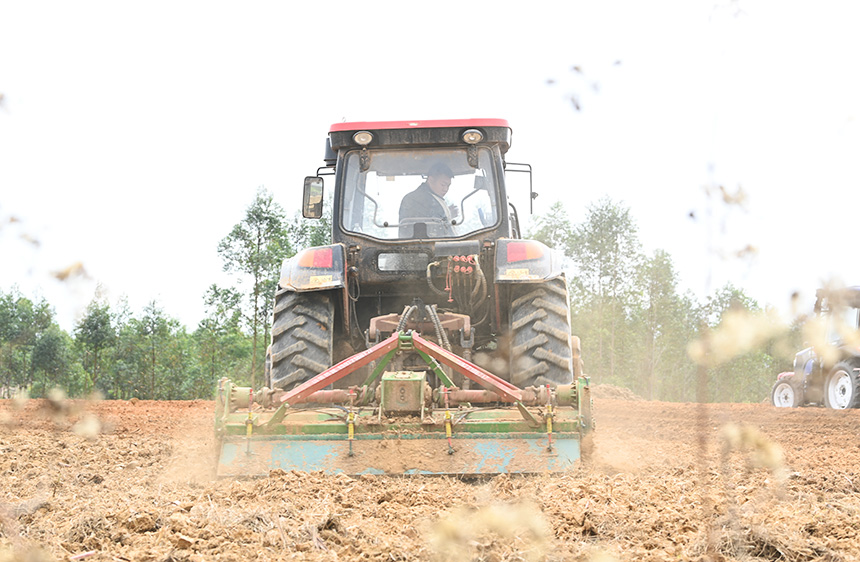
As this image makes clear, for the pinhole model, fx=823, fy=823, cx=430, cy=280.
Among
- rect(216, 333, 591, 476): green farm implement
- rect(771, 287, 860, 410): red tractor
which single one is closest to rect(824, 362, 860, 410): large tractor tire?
rect(771, 287, 860, 410): red tractor

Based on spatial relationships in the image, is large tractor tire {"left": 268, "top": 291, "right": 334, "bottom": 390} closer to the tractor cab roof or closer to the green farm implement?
the green farm implement

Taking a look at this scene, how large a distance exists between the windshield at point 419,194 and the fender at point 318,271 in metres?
0.44

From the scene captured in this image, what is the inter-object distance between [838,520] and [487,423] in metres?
1.66

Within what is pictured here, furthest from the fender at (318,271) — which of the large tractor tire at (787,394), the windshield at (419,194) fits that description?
the large tractor tire at (787,394)

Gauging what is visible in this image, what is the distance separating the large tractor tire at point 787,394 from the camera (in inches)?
539

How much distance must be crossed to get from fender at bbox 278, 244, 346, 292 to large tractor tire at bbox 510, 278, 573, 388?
1194 millimetres

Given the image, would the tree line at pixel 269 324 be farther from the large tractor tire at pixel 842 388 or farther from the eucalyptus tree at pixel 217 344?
the large tractor tire at pixel 842 388

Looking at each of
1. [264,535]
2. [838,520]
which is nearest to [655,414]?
[838,520]

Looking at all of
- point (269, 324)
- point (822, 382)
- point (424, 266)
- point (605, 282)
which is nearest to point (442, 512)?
point (424, 266)

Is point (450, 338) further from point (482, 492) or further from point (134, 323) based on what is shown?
point (134, 323)

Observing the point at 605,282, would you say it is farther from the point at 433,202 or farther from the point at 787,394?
the point at 433,202

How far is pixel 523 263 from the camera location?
17.6ft

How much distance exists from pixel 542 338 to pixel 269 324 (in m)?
20.0

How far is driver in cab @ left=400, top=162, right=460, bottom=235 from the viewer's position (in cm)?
588
